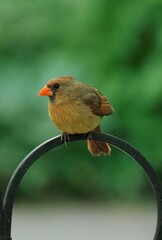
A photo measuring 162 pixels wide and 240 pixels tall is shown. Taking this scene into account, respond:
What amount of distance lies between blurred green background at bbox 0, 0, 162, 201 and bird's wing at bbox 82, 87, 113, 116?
2.33m

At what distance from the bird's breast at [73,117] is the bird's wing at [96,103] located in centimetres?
3

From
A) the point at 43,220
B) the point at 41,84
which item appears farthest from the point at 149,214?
the point at 41,84

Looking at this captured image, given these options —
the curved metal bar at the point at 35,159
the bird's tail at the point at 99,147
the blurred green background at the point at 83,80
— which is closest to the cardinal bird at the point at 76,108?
the bird's tail at the point at 99,147

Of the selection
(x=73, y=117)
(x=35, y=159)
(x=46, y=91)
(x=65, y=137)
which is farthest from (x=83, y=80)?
(x=35, y=159)

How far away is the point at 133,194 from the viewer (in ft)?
20.2

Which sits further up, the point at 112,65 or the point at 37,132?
the point at 112,65

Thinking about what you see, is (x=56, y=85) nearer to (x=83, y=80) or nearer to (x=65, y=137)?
(x=65, y=137)

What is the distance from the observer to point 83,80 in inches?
233

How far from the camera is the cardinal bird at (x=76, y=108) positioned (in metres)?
3.34

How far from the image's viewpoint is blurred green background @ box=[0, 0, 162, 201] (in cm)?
598

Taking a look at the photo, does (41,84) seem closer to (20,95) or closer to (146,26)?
(20,95)

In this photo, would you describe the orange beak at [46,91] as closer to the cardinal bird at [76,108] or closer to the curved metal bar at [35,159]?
the cardinal bird at [76,108]

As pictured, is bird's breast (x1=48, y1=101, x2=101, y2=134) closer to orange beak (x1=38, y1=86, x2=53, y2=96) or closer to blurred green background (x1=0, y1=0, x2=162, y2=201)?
orange beak (x1=38, y1=86, x2=53, y2=96)

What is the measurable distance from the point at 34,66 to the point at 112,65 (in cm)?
54
